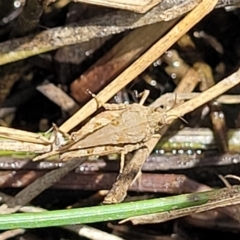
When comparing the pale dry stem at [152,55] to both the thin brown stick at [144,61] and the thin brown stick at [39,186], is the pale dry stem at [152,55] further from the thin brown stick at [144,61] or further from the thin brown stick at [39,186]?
the thin brown stick at [39,186]

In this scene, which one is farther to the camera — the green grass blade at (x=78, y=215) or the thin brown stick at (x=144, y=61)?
the thin brown stick at (x=144, y=61)

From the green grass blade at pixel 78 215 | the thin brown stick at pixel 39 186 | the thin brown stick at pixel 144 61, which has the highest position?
the thin brown stick at pixel 144 61

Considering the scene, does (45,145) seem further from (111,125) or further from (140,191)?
(140,191)

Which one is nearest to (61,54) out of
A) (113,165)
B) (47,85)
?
(47,85)

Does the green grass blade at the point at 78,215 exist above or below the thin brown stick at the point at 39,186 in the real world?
below

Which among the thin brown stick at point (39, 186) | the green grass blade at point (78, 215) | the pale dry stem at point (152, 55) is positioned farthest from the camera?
the thin brown stick at point (39, 186)

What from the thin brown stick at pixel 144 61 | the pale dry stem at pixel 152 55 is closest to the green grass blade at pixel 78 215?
the pale dry stem at pixel 152 55

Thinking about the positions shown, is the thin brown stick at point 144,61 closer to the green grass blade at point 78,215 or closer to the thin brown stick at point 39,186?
the thin brown stick at point 39,186

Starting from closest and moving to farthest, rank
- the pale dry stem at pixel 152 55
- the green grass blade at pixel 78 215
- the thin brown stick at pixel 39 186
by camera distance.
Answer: the green grass blade at pixel 78 215 → the pale dry stem at pixel 152 55 → the thin brown stick at pixel 39 186

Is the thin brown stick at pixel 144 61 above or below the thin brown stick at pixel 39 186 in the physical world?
above

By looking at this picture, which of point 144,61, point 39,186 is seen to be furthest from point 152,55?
point 39,186

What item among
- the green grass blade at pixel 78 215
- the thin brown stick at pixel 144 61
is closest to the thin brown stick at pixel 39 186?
the thin brown stick at pixel 144 61

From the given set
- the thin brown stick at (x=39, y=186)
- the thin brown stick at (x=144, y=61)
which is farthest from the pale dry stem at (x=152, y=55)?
the thin brown stick at (x=39, y=186)
